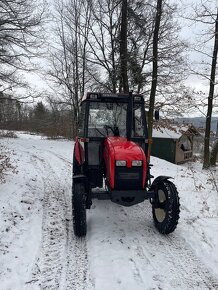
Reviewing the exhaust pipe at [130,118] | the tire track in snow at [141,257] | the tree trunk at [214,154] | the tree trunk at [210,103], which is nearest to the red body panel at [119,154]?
the exhaust pipe at [130,118]

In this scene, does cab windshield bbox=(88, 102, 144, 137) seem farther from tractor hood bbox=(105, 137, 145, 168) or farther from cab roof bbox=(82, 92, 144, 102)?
tractor hood bbox=(105, 137, 145, 168)

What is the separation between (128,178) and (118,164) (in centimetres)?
31

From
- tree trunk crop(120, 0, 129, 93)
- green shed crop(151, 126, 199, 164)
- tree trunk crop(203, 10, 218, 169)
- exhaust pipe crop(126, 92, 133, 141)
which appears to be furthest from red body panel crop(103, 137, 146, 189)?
green shed crop(151, 126, 199, 164)

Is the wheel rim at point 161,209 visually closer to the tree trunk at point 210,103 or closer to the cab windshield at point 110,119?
the cab windshield at point 110,119

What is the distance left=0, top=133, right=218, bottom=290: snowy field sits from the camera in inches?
141

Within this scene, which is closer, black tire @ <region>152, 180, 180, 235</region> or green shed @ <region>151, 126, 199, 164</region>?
black tire @ <region>152, 180, 180, 235</region>

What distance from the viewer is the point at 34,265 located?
3.88m

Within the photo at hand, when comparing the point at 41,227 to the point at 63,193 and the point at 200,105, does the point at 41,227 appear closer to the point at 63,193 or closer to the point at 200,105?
the point at 63,193

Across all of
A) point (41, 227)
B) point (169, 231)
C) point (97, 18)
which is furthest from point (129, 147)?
point (97, 18)

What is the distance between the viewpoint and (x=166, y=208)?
4.91m

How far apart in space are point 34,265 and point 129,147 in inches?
95.4

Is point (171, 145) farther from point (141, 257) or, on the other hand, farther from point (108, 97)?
point (141, 257)

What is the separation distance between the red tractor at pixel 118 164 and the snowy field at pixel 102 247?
404 millimetres

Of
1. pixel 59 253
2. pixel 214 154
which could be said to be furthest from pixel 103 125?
pixel 214 154
